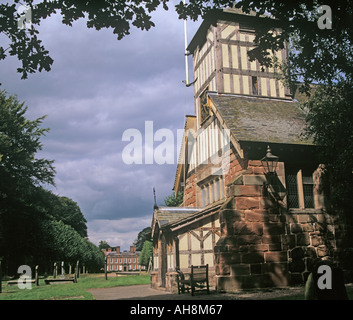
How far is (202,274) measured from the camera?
13500 millimetres

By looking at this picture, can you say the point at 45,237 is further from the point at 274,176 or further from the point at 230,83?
the point at 274,176

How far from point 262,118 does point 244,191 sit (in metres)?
4.33

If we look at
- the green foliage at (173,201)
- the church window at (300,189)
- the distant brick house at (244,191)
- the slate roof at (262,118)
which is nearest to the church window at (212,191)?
the distant brick house at (244,191)

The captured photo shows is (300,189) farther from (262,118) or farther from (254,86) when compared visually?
(254,86)

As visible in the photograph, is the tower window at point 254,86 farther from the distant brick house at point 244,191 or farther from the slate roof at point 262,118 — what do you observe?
the slate roof at point 262,118

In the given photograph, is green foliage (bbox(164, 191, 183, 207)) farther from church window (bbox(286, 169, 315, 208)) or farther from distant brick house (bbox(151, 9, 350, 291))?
church window (bbox(286, 169, 315, 208))

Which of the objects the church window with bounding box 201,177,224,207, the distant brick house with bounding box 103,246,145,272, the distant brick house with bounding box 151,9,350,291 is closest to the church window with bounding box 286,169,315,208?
the distant brick house with bounding box 151,9,350,291

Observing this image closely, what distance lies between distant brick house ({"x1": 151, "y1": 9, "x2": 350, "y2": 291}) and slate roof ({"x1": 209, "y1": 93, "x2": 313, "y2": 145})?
2.0 inches

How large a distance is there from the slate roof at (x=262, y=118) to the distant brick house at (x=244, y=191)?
5 cm

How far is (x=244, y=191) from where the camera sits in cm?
1410

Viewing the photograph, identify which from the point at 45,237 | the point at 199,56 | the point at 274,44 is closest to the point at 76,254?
the point at 45,237

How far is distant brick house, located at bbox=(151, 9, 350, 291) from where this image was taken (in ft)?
45.0

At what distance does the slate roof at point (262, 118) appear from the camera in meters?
14.8

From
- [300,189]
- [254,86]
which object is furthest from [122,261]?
[300,189]
